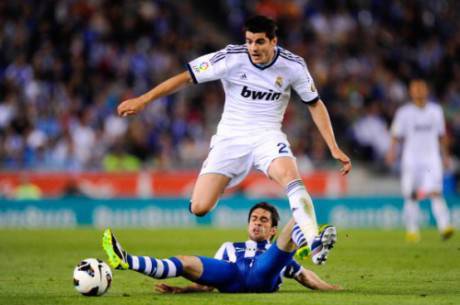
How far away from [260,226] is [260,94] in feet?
4.59

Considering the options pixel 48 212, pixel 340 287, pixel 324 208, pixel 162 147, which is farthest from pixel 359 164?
pixel 340 287

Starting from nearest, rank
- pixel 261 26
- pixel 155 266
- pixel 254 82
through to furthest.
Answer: pixel 155 266 < pixel 261 26 < pixel 254 82

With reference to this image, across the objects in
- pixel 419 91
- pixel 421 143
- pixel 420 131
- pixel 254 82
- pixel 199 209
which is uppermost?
pixel 419 91

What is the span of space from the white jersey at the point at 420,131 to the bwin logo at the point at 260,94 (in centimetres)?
794

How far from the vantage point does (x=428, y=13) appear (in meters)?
29.5

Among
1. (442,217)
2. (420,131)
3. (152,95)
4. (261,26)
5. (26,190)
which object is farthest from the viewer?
(26,190)

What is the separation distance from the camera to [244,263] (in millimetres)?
9438

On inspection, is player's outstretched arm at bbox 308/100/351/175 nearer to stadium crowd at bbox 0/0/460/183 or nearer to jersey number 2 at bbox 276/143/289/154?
jersey number 2 at bbox 276/143/289/154

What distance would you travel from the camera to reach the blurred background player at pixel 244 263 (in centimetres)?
901

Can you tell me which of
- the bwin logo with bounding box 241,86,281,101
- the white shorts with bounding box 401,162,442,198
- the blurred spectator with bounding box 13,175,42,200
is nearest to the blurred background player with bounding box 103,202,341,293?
the bwin logo with bounding box 241,86,281,101

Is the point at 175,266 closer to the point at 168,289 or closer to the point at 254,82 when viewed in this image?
the point at 168,289

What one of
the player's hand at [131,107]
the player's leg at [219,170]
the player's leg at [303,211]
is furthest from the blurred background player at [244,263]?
the player's hand at [131,107]

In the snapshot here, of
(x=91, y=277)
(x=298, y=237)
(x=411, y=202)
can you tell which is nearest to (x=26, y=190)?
(x=411, y=202)

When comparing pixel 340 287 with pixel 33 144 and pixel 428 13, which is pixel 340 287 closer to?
pixel 33 144
